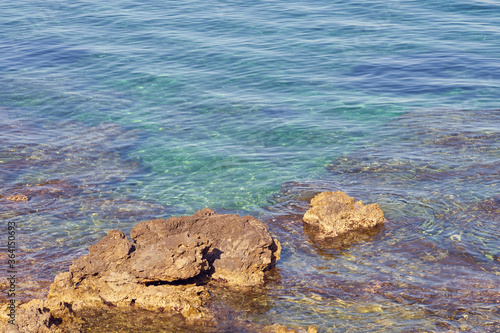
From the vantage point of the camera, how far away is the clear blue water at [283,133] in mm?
13016

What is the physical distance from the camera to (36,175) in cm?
1803

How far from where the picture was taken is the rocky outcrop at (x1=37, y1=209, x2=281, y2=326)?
11.2 meters

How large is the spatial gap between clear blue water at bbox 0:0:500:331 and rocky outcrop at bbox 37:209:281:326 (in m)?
1.03

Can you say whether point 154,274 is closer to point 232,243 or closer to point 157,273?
point 157,273

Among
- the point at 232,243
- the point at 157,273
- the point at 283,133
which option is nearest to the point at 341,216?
the point at 232,243

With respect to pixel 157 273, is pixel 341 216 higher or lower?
lower

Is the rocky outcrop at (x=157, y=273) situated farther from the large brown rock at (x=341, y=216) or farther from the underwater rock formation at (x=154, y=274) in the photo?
the large brown rock at (x=341, y=216)

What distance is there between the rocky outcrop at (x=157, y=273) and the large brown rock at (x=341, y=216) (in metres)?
2.64

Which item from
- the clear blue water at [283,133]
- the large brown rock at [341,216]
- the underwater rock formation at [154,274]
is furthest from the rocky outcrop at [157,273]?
the large brown rock at [341,216]

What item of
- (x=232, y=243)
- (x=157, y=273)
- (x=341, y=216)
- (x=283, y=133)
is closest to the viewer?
(x=157, y=273)

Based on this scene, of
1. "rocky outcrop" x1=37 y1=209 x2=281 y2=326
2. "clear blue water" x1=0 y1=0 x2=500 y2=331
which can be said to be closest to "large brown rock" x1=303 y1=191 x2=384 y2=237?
"clear blue water" x1=0 y1=0 x2=500 y2=331

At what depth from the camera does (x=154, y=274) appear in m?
11.2

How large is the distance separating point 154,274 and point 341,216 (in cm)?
543

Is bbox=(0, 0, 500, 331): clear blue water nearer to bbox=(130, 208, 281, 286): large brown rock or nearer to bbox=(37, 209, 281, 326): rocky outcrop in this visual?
bbox=(130, 208, 281, 286): large brown rock
